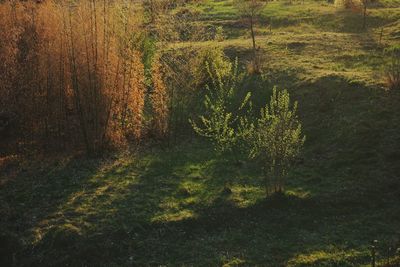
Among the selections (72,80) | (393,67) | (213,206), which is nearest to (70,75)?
(72,80)

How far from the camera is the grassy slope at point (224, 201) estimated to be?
506 inches

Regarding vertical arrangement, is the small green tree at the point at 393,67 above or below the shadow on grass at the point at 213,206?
above

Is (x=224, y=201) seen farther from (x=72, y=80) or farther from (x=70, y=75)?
(x=70, y=75)

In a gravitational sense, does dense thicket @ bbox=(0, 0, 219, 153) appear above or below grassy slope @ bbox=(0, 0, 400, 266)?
above

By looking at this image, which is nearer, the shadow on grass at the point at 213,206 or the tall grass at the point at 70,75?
the shadow on grass at the point at 213,206

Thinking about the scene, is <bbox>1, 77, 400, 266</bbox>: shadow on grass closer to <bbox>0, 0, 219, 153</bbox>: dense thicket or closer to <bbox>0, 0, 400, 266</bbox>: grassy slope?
<bbox>0, 0, 400, 266</bbox>: grassy slope

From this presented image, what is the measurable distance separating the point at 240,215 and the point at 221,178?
97.2 inches

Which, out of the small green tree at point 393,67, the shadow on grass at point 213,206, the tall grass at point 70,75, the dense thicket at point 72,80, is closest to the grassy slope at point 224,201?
the shadow on grass at point 213,206

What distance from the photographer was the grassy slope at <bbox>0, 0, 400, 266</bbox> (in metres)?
12.9

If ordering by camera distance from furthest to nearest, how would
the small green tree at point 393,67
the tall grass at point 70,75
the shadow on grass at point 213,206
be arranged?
the small green tree at point 393,67 → the tall grass at point 70,75 → the shadow on grass at point 213,206

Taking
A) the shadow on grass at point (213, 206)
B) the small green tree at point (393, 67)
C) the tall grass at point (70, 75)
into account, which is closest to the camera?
the shadow on grass at point (213, 206)

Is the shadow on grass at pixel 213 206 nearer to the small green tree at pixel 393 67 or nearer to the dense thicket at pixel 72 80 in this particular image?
the small green tree at pixel 393 67

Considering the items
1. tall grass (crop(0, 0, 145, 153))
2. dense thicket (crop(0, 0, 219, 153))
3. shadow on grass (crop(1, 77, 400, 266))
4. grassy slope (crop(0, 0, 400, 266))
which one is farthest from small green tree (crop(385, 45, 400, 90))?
tall grass (crop(0, 0, 145, 153))

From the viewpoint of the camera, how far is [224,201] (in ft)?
49.1
